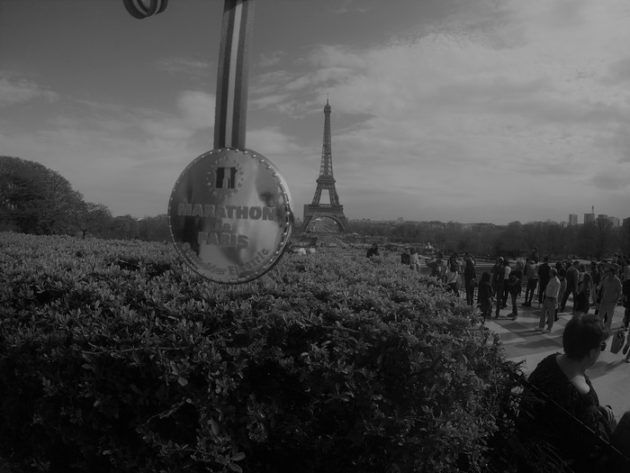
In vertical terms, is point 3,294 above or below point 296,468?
above

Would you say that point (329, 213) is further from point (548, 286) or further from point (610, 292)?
point (610, 292)

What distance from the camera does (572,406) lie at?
8.71 ft

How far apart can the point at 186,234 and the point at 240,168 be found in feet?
1.36

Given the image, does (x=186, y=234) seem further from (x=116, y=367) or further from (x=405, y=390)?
(x=405, y=390)

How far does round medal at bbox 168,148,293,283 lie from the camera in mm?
1894

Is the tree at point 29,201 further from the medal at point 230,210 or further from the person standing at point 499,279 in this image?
the medal at point 230,210

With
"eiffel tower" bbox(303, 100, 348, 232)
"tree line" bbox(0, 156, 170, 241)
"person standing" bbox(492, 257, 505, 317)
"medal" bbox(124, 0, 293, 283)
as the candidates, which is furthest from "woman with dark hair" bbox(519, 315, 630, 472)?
"eiffel tower" bbox(303, 100, 348, 232)

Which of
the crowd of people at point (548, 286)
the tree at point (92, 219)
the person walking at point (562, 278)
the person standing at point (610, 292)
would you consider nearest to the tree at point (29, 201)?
the tree at point (92, 219)

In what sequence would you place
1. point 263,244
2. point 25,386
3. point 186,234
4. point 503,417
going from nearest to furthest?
point 263,244, point 186,234, point 25,386, point 503,417

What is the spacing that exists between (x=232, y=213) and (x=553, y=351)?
801 centimetres

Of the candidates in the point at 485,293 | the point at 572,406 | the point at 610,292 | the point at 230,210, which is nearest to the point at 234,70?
the point at 230,210

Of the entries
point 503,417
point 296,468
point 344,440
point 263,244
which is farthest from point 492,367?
point 263,244

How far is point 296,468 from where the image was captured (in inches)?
84.2

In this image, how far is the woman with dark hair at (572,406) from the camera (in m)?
2.34
